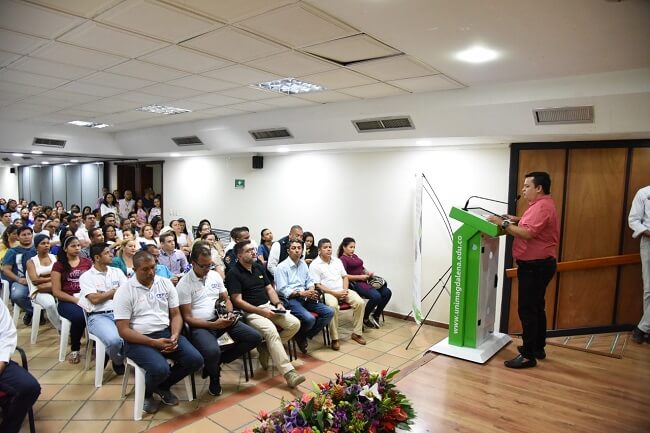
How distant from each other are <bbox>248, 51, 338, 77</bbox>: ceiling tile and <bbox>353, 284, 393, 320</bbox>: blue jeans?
2860mm

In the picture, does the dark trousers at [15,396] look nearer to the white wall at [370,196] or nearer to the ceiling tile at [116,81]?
the ceiling tile at [116,81]

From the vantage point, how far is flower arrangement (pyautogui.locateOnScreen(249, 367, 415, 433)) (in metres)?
1.74

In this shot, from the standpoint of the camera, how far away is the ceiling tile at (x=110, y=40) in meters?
2.68

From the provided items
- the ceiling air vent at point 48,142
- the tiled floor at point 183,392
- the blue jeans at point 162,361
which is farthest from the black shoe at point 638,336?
the ceiling air vent at point 48,142

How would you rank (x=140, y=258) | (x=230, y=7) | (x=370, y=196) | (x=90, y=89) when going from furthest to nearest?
(x=370, y=196)
(x=90, y=89)
(x=140, y=258)
(x=230, y=7)

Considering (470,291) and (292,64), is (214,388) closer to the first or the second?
(470,291)

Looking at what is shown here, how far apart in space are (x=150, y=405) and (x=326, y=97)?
3.49 metres

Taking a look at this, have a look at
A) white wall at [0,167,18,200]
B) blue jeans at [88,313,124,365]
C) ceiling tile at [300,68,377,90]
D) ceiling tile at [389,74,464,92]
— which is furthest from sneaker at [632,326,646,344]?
white wall at [0,167,18,200]

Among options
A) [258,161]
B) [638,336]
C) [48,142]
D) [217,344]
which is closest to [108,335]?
[217,344]

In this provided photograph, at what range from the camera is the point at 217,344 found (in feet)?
10.9

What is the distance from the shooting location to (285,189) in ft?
23.0

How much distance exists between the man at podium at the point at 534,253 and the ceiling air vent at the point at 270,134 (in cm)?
321

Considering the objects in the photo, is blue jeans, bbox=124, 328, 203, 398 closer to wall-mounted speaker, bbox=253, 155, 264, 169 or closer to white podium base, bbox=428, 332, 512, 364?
white podium base, bbox=428, 332, 512, 364

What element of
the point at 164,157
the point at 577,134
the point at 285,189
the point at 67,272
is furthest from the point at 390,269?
the point at 164,157
